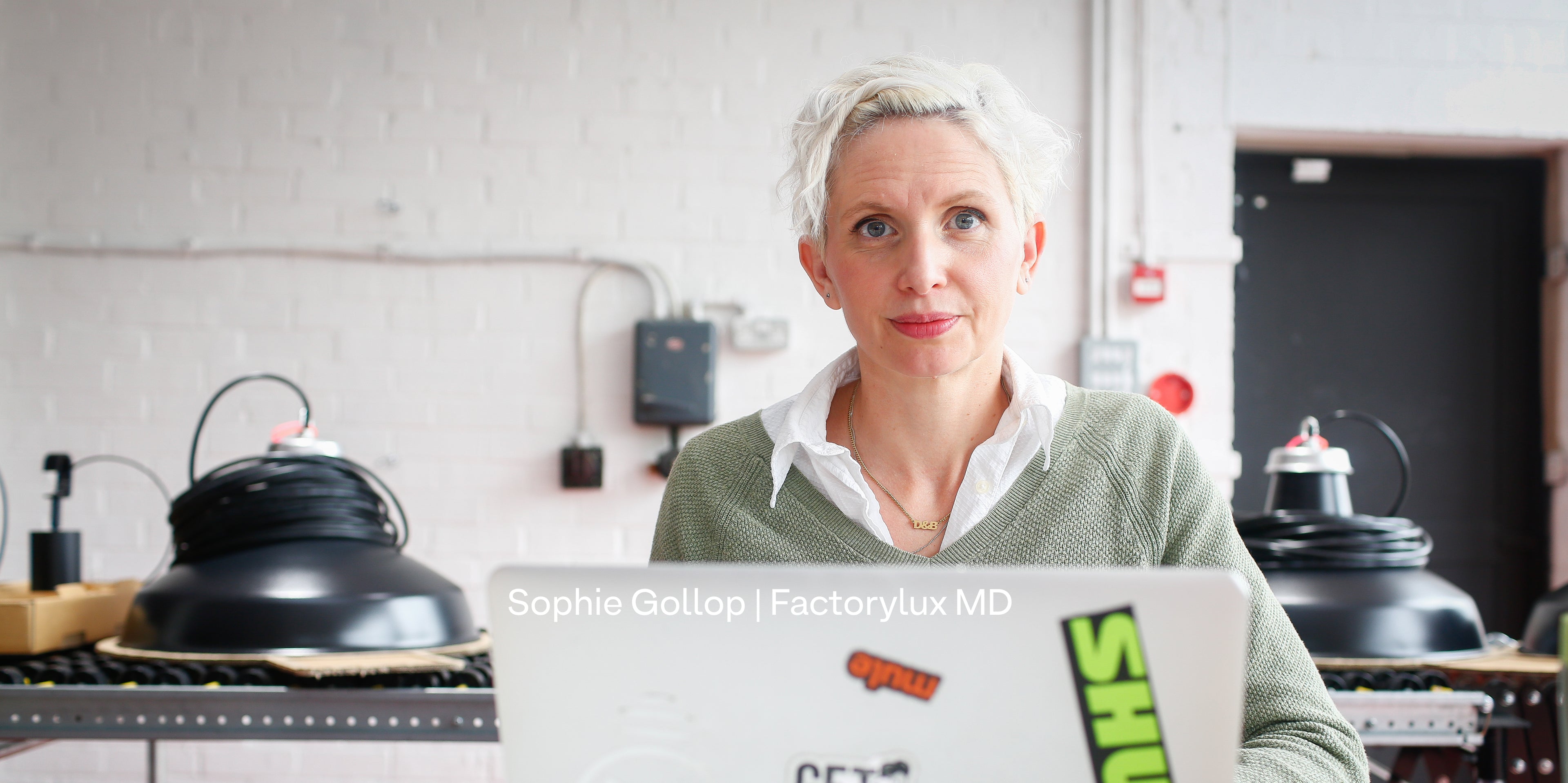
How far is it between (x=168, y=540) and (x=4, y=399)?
59 cm

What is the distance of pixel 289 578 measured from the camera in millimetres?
1548

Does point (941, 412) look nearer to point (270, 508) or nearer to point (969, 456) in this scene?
point (969, 456)

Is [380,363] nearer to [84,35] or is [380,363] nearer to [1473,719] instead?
[84,35]

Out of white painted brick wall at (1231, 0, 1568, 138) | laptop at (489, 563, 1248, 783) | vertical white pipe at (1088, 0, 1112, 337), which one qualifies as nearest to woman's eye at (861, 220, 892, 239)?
laptop at (489, 563, 1248, 783)

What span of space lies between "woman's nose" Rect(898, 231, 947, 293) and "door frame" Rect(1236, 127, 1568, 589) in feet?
7.51

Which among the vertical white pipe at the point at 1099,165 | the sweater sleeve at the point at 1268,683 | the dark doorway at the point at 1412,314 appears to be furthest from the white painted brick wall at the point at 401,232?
the sweater sleeve at the point at 1268,683

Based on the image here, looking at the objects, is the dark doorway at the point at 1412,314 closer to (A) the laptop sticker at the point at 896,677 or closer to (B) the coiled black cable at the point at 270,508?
(B) the coiled black cable at the point at 270,508

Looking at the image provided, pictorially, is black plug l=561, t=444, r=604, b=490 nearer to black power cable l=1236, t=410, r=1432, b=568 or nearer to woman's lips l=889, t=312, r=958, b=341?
black power cable l=1236, t=410, r=1432, b=568

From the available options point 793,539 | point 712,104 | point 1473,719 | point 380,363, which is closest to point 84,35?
point 380,363

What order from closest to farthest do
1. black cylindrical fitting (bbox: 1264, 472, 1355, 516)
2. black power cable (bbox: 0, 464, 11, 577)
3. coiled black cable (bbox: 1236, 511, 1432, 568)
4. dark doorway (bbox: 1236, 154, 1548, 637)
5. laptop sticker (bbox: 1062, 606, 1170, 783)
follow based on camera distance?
laptop sticker (bbox: 1062, 606, 1170, 783) < coiled black cable (bbox: 1236, 511, 1432, 568) < black cylindrical fitting (bbox: 1264, 472, 1355, 516) < black power cable (bbox: 0, 464, 11, 577) < dark doorway (bbox: 1236, 154, 1548, 637)

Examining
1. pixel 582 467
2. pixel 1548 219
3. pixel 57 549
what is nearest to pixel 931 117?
pixel 57 549

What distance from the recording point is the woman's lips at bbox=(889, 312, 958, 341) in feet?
3.42

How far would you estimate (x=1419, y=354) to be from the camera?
10.0ft

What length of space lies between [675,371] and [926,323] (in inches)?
72.3
